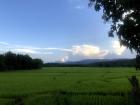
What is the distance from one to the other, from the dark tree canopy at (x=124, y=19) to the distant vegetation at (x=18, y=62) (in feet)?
228

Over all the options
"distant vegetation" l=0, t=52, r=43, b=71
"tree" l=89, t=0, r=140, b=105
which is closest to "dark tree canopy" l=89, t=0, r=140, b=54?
"tree" l=89, t=0, r=140, b=105

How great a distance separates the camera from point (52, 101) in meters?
21.8

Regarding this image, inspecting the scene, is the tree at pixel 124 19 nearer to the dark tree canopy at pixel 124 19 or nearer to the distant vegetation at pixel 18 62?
the dark tree canopy at pixel 124 19

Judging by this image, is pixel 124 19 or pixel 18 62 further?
pixel 18 62

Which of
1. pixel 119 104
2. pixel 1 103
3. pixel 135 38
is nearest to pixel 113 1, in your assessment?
pixel 135 38

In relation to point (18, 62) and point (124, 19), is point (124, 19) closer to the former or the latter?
point (124, 19)

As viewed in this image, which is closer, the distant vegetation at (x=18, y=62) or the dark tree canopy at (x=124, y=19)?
the dark tree canopy at (x=124, y=19)

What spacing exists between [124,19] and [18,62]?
7740 centimetres

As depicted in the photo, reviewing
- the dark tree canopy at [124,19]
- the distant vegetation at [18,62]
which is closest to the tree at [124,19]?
the dark tree canopy at [124,19]

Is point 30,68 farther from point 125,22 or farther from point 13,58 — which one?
point 125,22

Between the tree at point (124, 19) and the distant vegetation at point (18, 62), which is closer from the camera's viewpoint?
the tree at point (124, 19)

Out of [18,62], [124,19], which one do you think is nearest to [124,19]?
[124,19]

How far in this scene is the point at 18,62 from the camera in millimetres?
93875

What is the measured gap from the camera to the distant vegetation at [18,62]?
297ft
